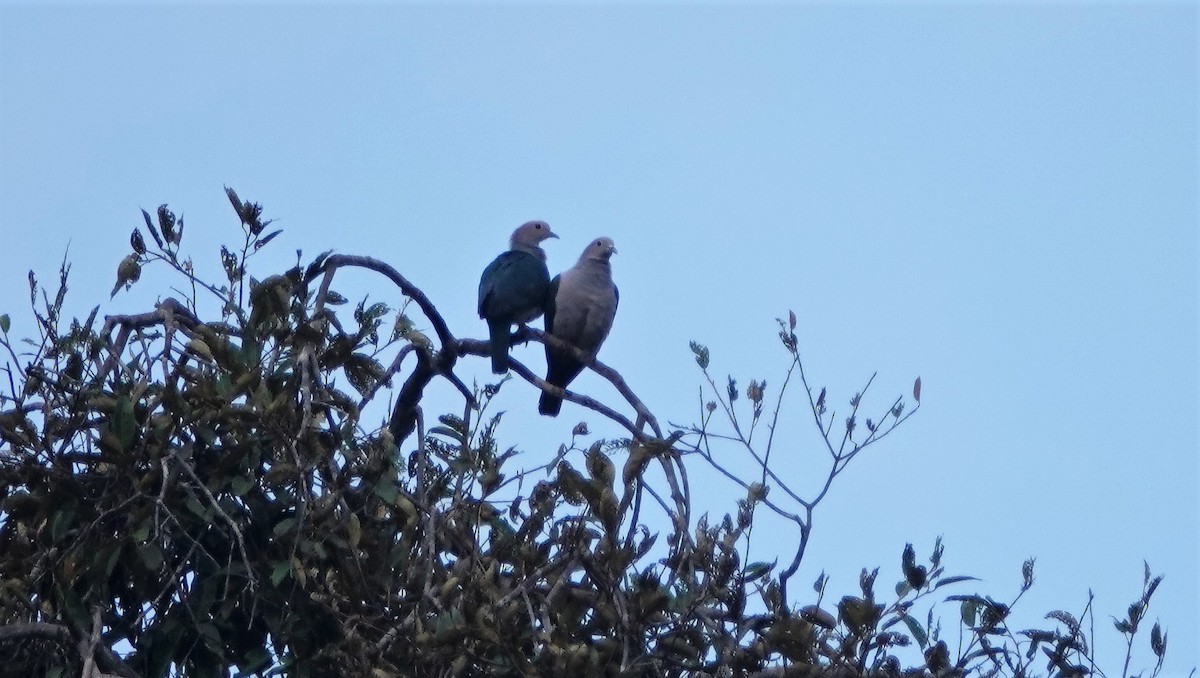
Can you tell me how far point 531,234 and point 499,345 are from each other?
1891mm

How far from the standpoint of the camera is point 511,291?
7.19m

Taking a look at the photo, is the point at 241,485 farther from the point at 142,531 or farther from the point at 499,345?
the point at 499,345

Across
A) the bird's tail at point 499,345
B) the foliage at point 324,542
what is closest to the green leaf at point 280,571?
the foliage at point 324,542

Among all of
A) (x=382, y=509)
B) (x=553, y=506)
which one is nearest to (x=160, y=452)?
(x=382, y=509)

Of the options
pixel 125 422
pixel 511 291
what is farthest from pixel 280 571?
pixel 511 291

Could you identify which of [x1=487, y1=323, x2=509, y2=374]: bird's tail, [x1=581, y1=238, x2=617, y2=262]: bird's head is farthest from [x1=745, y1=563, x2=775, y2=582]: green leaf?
[x1=581, y1=238, x2=617, y2=262]: bird's head

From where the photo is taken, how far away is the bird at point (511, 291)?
280 inches

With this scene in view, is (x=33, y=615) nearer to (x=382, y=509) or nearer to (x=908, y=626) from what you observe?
(x=382, y=509)

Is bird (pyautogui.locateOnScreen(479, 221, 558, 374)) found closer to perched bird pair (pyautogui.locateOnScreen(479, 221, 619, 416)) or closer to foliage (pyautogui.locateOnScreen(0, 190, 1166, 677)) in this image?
perched bird pair (pyautogui.locateOnScreen(479, 221, 619, 416))

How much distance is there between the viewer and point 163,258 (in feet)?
14.3

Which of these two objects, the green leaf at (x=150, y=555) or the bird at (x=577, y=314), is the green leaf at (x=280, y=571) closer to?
the green leaf at (x=150, y=555)

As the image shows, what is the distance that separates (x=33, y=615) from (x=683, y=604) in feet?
5.75

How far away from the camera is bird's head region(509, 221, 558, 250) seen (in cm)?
827

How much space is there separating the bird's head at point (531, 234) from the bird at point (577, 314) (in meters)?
0.80
